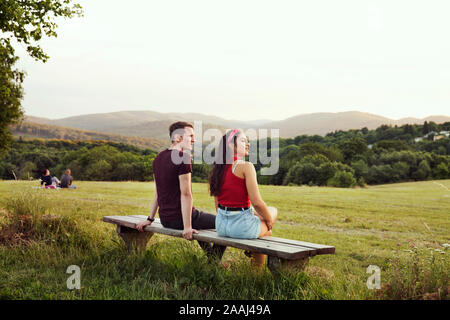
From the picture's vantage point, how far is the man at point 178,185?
4.84m

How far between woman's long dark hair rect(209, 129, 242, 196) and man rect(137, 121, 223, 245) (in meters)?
0.35

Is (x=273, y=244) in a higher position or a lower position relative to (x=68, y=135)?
lower

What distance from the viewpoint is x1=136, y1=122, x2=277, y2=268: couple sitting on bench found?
4539 mm

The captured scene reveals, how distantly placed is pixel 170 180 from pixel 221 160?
87 centimetres

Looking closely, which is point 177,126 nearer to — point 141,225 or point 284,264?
point 141,225

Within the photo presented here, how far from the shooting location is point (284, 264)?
407 cm

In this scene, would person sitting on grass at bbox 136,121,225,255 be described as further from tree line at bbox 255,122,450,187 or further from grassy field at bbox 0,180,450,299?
tree line at bbox 255,122,450,187

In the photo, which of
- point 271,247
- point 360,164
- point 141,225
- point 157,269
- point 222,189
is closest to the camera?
point 271,247

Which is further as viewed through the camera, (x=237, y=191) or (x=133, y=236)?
(x=133, y=236)

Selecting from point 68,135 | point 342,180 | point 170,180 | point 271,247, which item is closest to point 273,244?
point 271,247

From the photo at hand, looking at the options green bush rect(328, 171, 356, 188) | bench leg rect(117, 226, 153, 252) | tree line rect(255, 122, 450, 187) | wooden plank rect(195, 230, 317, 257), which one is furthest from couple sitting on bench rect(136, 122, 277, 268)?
green bush rect(328, 171, 356, 188)

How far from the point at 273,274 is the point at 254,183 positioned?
1.03m
